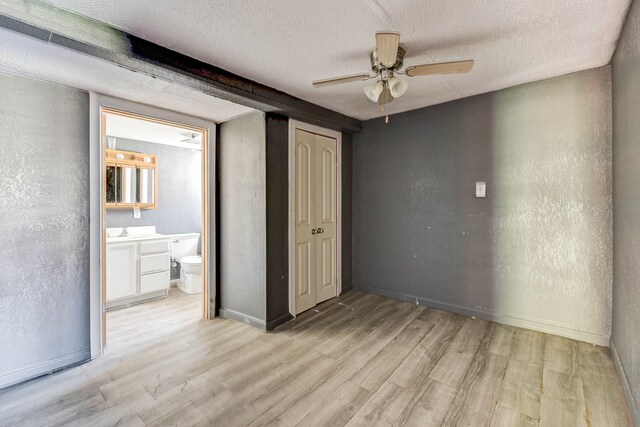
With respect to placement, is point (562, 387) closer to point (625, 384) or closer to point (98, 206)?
point (625, 384)

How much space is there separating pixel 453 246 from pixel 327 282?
1.55m

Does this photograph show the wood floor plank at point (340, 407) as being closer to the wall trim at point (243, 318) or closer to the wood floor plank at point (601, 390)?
the wall trim at point (243, 318)

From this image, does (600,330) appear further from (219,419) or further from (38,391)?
(38,391)

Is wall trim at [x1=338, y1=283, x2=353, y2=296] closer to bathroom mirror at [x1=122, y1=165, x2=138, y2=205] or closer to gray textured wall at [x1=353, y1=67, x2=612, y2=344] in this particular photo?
gray textured wall at [x1=353, y1=67, x2=612, y2=344]

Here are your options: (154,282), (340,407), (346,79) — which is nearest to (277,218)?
(346,79)

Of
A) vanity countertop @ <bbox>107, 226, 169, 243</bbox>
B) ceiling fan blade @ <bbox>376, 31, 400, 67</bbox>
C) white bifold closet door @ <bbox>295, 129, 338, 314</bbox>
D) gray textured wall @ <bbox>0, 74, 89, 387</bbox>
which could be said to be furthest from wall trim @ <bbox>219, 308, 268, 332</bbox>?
ceiling fan blade @ <bbox>376, 31, 400, 67</bbox>

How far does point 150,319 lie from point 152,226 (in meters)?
1.60

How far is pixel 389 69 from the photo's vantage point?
188 cm

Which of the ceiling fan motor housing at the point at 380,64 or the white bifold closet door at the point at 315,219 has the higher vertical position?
the ceiling fan motor housing at the point at 380,64

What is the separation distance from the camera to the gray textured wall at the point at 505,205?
230 centimetres

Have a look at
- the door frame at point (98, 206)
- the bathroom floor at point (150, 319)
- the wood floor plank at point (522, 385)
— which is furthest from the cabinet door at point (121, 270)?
the wood floor plank at point (522, 385)

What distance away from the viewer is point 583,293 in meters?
2.35

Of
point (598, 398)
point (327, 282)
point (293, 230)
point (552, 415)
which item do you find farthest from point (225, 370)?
point (598, 398)

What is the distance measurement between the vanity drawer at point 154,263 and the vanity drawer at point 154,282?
0.06 meters
